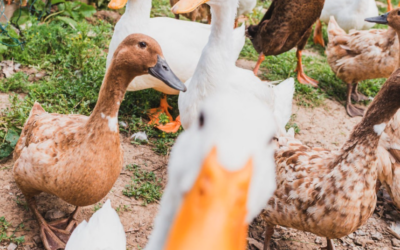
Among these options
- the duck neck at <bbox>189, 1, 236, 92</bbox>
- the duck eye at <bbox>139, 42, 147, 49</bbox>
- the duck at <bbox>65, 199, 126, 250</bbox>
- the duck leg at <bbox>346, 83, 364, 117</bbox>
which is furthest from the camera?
the duck leg at <bbox>346, 83, 364, 117</bbox>

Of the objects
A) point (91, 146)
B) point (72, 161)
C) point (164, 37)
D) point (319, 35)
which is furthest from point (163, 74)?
point (319, 35)

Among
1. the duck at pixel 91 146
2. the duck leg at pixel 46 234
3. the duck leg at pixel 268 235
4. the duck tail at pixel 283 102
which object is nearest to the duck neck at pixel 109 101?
the duck at pixel 91 146

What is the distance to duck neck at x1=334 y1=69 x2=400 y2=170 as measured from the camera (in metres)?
2.61

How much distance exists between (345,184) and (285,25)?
289 cm

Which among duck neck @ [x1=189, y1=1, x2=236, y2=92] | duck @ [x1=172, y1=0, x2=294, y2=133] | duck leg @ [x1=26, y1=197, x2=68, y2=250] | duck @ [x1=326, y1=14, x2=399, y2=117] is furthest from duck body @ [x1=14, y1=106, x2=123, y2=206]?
duck @ [x1=326, y1=14, x2=399, y2=117]

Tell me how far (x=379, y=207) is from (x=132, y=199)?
2475 millimetres

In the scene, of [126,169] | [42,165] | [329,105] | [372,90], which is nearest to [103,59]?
[126,169]

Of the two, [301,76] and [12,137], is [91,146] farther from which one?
[301,76]

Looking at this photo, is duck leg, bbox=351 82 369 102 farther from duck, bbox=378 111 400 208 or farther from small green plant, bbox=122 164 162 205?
small green plant, bbox=122 164 162 205

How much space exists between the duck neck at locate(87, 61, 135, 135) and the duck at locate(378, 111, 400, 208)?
7.93 ft

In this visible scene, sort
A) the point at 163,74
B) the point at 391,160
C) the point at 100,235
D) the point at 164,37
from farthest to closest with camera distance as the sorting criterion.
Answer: the point at 164,37, the point at 391,160, the point at 163,74, the point at 100,235

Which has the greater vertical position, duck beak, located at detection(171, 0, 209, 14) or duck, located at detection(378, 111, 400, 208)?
duck beak, located at detection(171, 0, 209, 14)

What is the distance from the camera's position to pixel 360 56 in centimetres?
520

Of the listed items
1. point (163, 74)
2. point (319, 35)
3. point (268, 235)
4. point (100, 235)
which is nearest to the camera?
point (100, 235)
